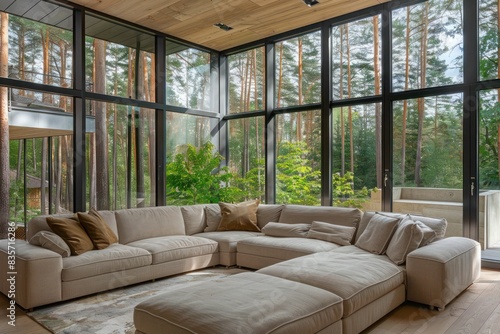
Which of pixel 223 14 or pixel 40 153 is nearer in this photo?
pixel 40 153

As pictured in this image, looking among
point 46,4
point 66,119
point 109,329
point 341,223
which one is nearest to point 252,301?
point 109,329

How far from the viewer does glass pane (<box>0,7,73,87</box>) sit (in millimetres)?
4051

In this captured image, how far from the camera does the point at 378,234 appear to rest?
3.33 m

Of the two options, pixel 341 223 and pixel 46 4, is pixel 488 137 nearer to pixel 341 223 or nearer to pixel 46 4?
pixel 341 223

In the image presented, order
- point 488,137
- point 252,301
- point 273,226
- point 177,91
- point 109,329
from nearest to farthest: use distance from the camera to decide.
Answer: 1. point 252,301
2. point 109,329
3. point 488,137
4. point 273,226
5. point 177,91

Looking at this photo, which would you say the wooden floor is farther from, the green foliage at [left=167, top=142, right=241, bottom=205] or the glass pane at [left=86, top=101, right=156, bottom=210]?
the green foliage at [left=167, top=142, right=241, bottom=205]

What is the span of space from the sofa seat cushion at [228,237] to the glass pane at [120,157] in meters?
1.25

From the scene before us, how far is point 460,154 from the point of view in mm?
4105

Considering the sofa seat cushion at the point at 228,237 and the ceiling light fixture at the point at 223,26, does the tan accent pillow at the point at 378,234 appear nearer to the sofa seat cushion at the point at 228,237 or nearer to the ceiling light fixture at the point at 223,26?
the sofa seat cushion at the point at 228,237

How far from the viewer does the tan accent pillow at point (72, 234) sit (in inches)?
130

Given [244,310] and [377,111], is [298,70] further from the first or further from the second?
[244,310]

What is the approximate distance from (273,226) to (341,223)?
770 mm

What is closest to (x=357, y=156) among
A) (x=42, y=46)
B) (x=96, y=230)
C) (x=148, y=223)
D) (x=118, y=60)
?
(x=148, y=223)

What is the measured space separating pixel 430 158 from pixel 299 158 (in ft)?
5.78
